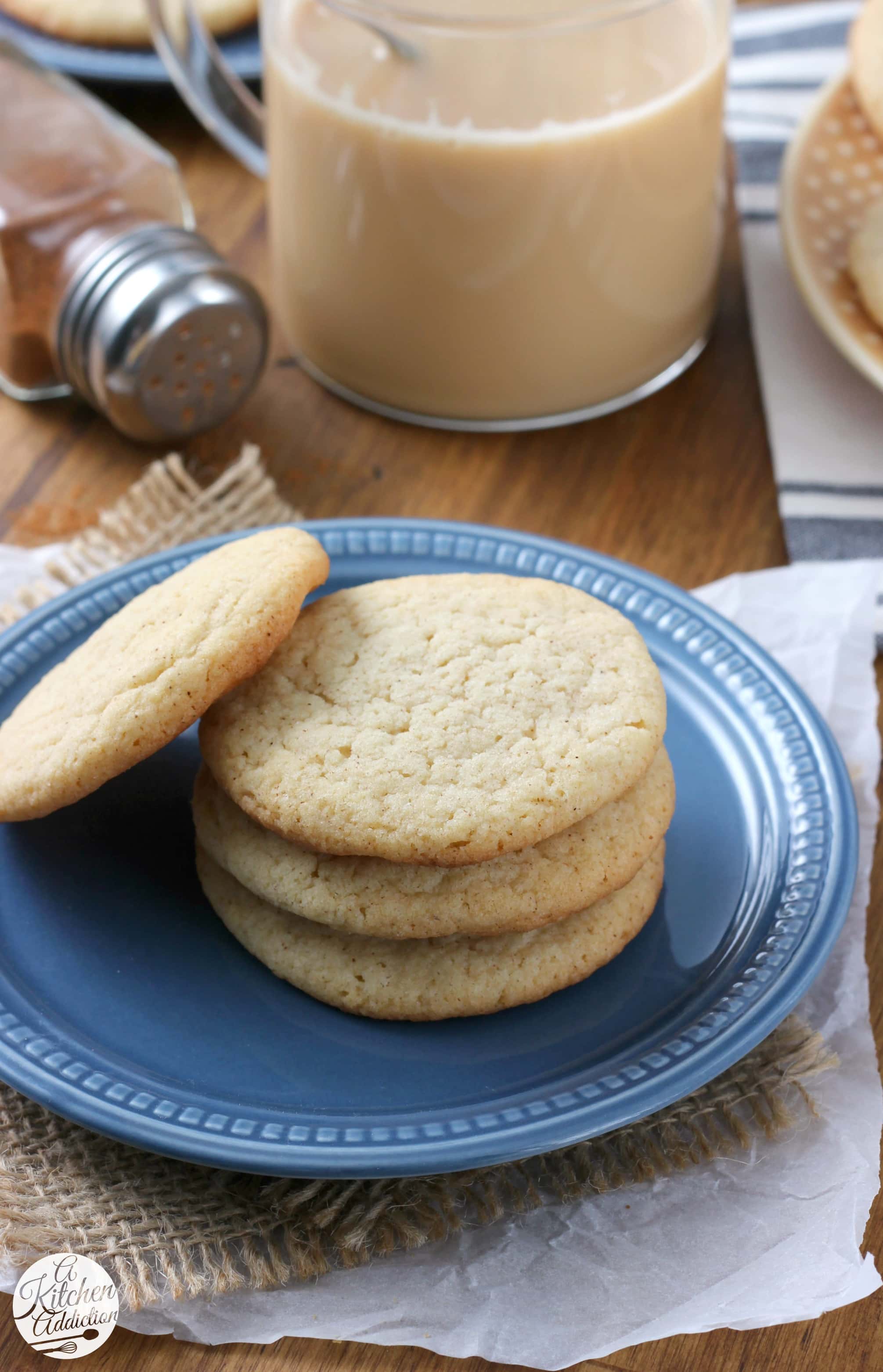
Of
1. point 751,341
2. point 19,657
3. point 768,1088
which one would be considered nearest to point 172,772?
point 19,657

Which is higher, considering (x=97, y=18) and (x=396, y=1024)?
(x=97, y=18)

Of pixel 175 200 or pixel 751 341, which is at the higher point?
pixel 175 200

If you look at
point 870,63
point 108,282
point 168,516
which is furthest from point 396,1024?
point 870,63

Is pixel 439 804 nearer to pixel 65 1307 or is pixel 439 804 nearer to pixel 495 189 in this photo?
pixel 65 1307

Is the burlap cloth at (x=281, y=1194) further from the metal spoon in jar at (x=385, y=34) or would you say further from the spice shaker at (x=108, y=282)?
the metal spoon in jar at (x=385, y=34)

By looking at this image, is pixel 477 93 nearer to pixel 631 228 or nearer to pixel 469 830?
pixel 631 228

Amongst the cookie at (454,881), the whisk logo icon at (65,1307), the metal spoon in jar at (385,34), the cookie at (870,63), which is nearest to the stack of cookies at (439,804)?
the cookie at (454,881)

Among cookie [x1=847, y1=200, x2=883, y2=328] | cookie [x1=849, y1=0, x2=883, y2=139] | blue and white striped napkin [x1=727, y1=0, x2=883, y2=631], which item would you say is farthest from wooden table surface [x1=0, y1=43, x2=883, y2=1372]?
cookie [x1=849, y1=0, x2=883, y2=139]

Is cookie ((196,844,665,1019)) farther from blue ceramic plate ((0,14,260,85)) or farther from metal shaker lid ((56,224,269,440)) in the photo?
blue ceramic plate ((0,14,260,85))
